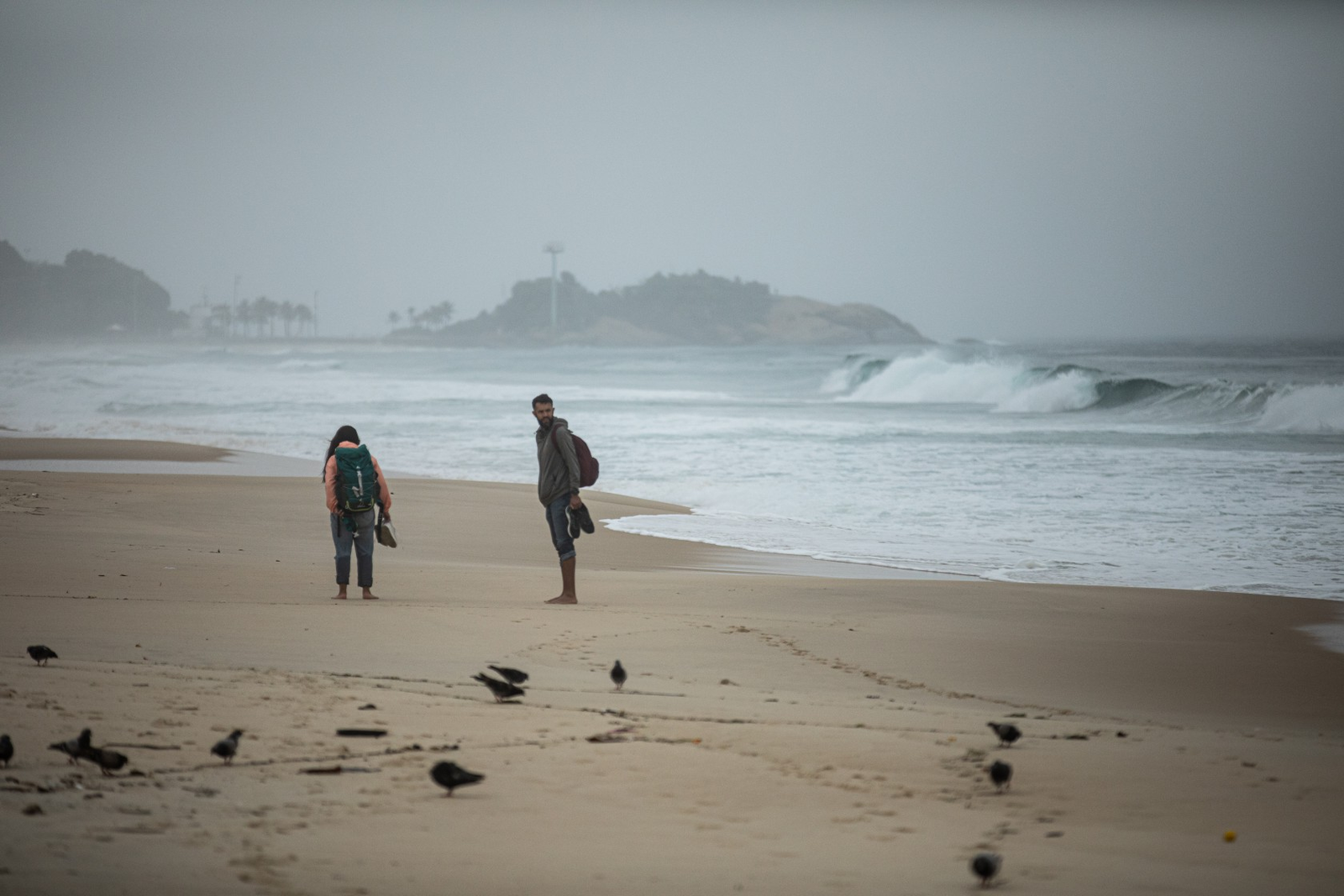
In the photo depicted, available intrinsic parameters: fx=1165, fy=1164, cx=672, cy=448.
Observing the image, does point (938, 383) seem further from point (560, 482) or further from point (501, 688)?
point (501, 688)

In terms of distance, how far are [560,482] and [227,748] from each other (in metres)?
4.75

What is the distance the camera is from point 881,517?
49.6ft

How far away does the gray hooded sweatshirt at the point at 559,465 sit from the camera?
8.86m

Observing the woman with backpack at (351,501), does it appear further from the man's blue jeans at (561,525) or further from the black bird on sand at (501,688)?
the black bird on sand at (501,688)

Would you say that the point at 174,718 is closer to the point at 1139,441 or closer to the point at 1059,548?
the point at 1059,548

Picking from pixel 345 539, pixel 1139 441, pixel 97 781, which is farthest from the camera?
pixel 1139 441

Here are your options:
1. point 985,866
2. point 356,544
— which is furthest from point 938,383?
point 985,866

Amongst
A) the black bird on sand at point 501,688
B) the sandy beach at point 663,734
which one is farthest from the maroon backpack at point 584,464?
the black bird on sand at point 501,688

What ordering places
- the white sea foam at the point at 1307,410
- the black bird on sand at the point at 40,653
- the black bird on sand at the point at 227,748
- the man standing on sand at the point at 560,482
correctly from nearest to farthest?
the black bird on sand at the point at 227,748 < the black bird on sand at the point at 40,653 < the man standing on sand at the point at 560,482 < the white sea foam at the point at 1307,410

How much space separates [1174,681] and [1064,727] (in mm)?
1778

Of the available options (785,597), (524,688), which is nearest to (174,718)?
(524,688)

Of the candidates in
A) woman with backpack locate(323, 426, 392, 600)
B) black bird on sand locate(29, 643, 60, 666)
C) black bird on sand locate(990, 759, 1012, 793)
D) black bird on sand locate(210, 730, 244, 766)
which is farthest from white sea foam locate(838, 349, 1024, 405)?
black bird on sand locate(210, 730, 244, 766)

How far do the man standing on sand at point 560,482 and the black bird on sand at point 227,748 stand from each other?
4.49 meters

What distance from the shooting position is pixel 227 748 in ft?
14.1
